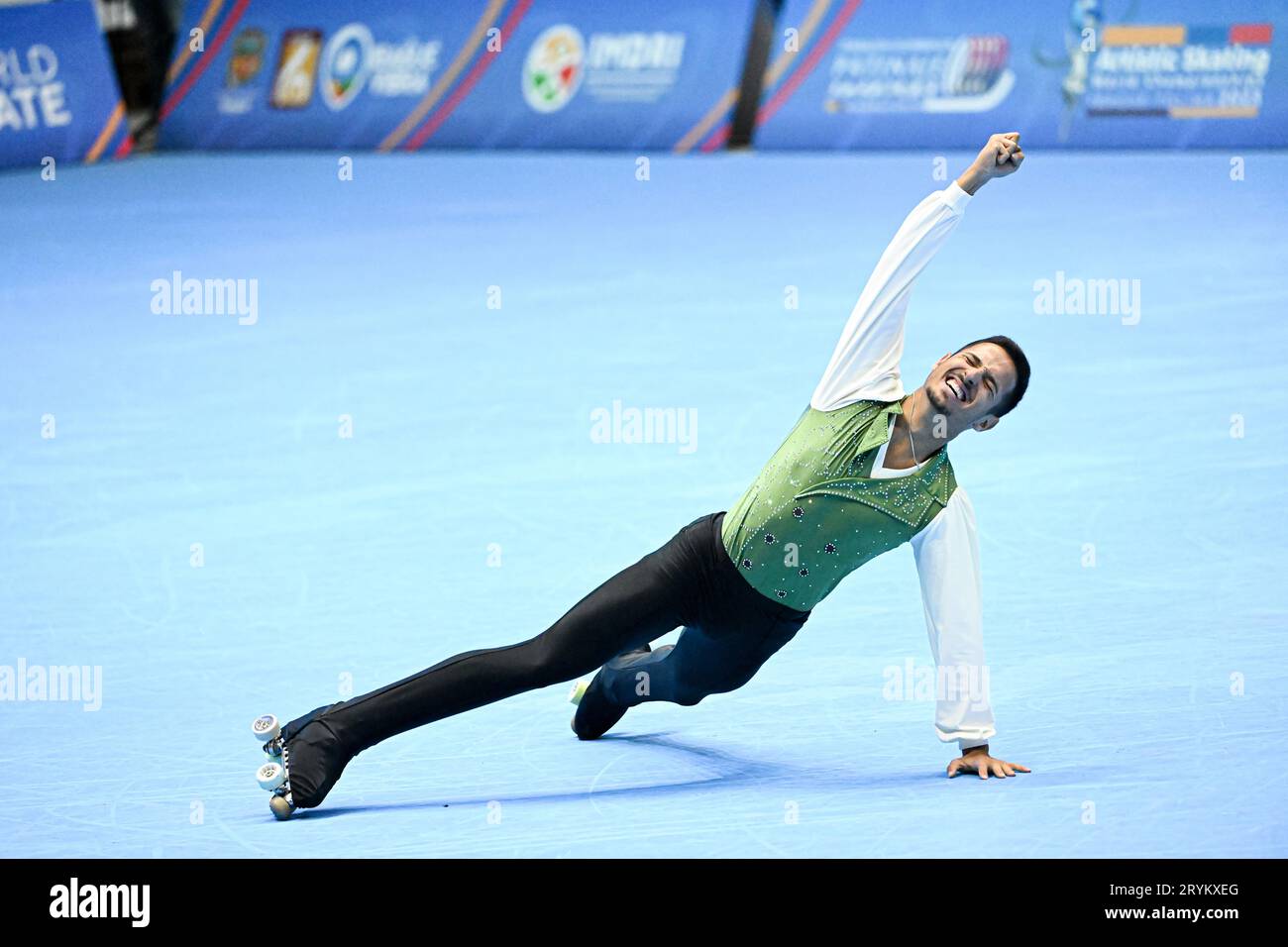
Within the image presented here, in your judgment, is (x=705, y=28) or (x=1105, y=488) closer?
(x=1105, y=488)

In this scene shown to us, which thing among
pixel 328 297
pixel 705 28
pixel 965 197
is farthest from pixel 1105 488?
pixel 705 28

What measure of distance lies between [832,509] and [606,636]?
813 mm

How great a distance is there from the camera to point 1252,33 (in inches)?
659

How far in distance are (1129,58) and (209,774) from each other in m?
14.0

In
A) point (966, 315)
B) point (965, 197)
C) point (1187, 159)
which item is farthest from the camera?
point (1187, 159)

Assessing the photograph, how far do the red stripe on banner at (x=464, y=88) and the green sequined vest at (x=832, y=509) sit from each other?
47.5ft

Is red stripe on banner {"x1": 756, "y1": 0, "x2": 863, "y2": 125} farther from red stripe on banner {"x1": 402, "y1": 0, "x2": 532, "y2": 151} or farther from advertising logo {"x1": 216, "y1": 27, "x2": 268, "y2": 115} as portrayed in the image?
advertising logo {"x1": 216, "y1": 27, "x2": 268, "y2": 115}

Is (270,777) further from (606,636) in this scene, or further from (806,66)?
(806,66)

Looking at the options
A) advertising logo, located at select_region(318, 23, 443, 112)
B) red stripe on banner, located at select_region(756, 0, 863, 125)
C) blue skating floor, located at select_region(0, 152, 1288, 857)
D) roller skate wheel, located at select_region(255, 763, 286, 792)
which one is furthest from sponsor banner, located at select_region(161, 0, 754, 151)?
roller skate wheel, located at select_region(255, 763, 286, 792)

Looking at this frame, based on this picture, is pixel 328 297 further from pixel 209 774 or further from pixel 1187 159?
pixel 1187 159

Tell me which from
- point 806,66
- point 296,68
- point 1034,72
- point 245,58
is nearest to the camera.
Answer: point 1034,72

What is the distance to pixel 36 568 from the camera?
311 inches

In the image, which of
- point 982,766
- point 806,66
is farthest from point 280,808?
point 806,66

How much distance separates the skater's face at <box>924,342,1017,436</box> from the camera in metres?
5.09
